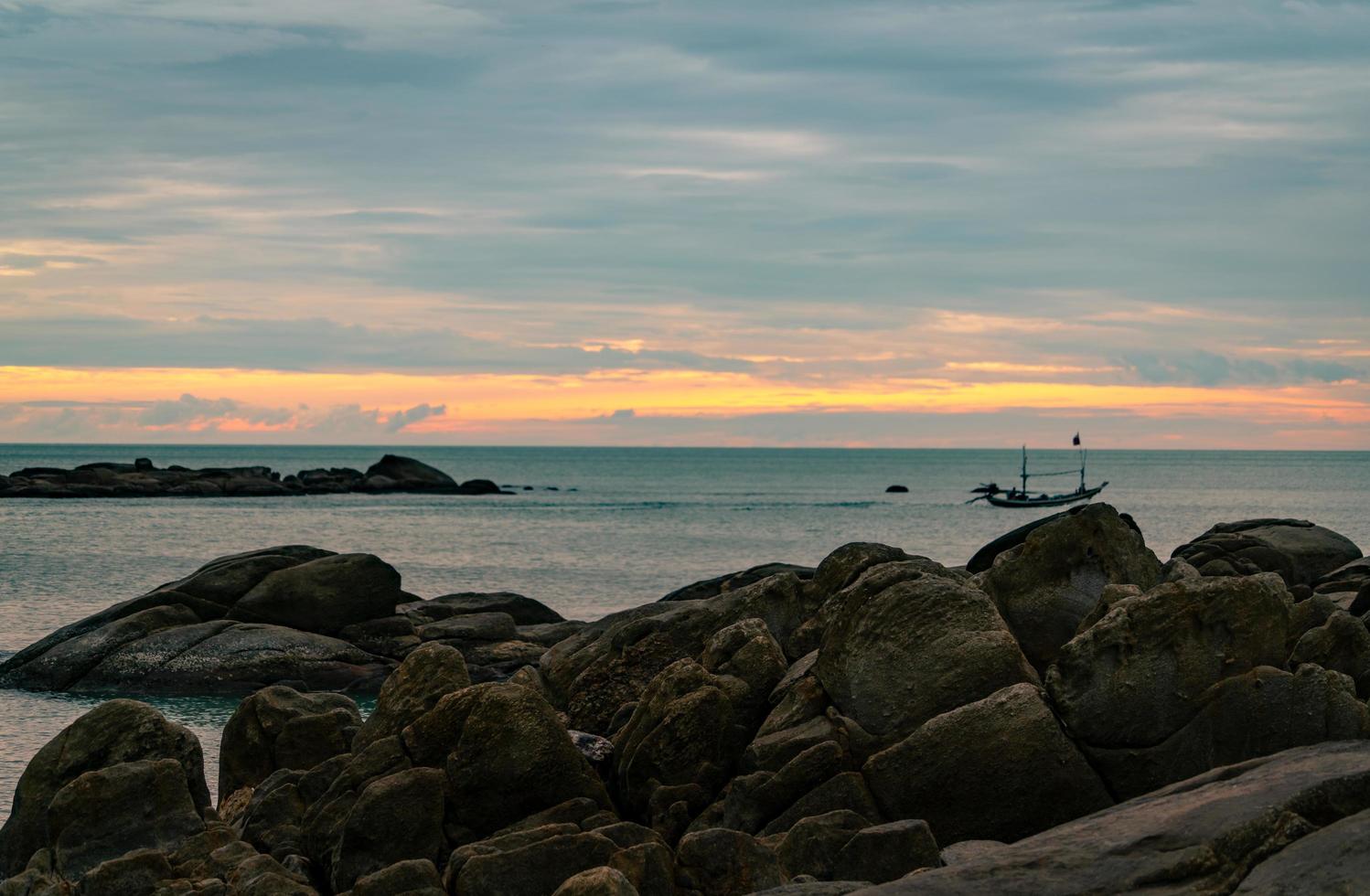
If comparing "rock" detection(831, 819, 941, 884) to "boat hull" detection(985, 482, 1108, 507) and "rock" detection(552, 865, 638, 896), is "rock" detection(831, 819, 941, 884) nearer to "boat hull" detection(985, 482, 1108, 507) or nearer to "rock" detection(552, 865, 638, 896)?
"rock" detection(552, 865, 638, 896)

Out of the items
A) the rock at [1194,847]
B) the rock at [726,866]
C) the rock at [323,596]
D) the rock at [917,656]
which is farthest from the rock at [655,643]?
the rock at [323,596]

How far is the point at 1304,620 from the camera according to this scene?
53.5ft

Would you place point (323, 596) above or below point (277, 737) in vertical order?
above

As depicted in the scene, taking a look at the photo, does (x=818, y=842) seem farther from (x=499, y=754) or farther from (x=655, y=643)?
(x=655, y=643)

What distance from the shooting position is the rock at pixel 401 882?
12.0 metres

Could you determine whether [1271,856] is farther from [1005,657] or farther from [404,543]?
[404,543]

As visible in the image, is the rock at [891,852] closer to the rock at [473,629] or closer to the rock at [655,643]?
the rock at [655,643]

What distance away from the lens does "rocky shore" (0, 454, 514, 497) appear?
401ft

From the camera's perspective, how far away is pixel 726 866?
11.8m

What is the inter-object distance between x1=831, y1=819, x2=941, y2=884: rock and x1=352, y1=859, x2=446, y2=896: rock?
3497mm

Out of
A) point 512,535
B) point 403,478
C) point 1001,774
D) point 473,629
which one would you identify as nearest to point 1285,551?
point 473,629

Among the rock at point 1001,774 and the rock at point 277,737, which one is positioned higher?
the rock at point 1001,774

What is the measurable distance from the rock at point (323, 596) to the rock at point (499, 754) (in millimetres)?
18145

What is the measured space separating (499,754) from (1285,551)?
926 inches
